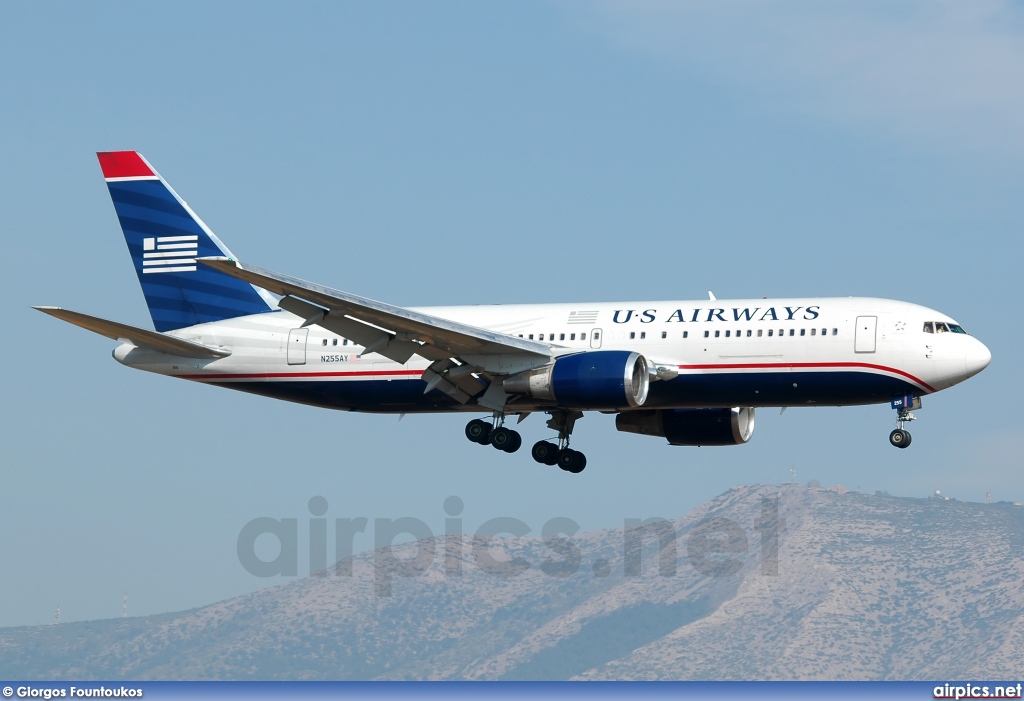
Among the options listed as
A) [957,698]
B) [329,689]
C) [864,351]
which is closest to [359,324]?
[329,689]

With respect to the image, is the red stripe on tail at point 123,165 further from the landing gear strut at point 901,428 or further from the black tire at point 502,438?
the landing gear strut at point 901,428

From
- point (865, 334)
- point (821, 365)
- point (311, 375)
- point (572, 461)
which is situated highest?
point (865, 334)

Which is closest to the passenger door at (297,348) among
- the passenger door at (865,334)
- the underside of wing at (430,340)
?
the underside of wing at (430,340)

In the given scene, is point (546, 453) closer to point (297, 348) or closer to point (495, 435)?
point (495, 435)

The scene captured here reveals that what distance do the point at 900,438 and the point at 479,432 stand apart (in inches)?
565

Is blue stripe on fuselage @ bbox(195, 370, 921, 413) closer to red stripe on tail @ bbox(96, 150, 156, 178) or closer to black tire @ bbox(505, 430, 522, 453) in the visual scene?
black tire @ bbox(505, 430, 522, 453)

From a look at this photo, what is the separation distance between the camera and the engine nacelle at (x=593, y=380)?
50875mm

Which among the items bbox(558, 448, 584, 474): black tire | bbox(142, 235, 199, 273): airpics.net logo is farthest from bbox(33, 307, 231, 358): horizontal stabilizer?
bbox(558, 448, 584, 474): black tire

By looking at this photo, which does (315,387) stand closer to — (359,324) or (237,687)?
(359,324)

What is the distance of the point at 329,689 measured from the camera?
2101 inches

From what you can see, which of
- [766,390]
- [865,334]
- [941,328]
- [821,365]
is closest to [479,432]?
[766,390]

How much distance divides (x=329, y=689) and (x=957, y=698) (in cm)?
2012

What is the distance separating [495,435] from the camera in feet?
184

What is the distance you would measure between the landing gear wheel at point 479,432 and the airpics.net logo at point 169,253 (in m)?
13.6
